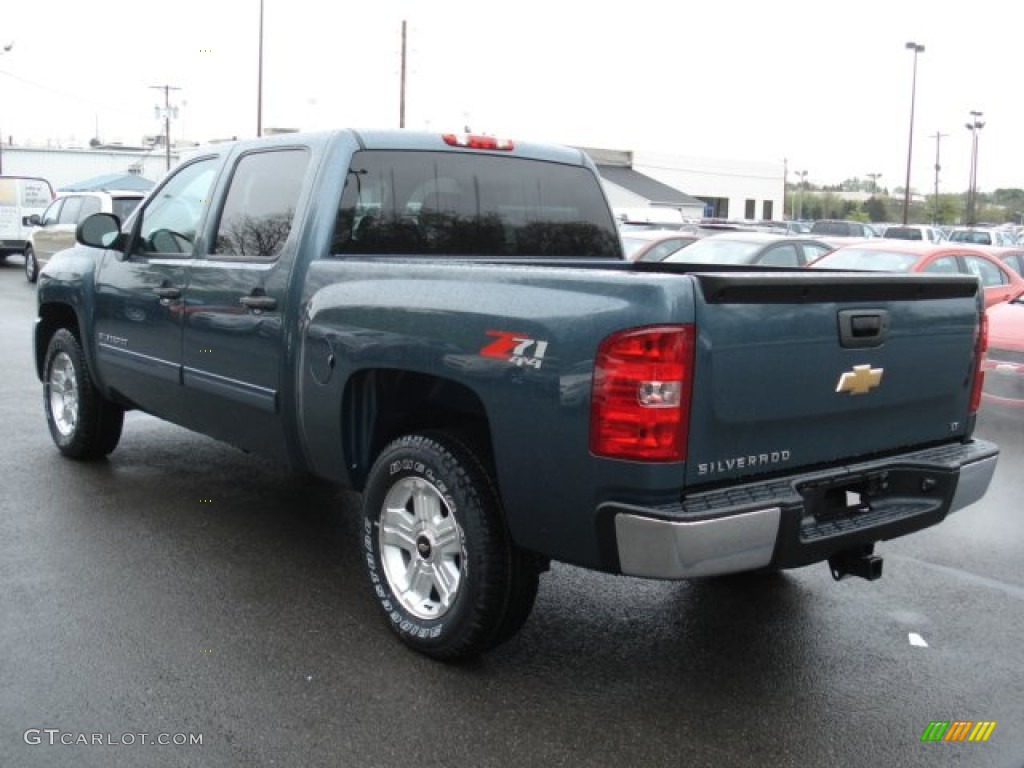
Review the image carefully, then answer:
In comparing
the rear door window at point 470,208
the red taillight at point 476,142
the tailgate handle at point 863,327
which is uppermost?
the red taillight at point 476,142

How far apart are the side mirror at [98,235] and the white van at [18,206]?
72.7ft

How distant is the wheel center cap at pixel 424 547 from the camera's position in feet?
13.4

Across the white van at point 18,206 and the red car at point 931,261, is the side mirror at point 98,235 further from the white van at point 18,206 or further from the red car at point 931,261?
the white van at point 18,206

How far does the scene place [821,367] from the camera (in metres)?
3.59

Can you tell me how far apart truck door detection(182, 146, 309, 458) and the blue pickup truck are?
0.05 ft

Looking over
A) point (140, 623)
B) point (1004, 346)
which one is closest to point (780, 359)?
point (140, 623)

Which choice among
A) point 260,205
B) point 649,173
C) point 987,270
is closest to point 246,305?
point 260,205

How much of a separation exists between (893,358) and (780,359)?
62 centimetres

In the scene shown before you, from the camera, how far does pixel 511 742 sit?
11.5 ft

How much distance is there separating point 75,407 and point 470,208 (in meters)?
3.23

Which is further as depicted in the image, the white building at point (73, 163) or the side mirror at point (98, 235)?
the white building at point (73, 163)

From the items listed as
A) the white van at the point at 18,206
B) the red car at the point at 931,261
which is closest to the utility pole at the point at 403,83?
the white van at the point at 18,206

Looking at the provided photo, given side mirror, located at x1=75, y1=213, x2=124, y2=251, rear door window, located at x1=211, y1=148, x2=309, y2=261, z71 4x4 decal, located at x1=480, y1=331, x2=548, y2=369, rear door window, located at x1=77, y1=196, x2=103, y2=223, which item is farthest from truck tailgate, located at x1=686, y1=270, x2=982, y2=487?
rear door window, located at x1=77, y1=196, x2=103, y2=223

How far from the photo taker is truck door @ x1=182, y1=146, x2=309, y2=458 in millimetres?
4762
